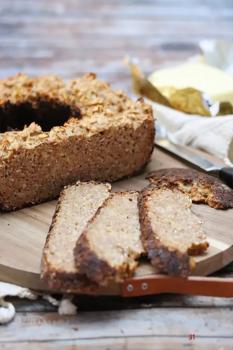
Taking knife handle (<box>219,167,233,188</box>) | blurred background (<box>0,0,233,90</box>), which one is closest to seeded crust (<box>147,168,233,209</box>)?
knife handle (<box>219,167,233,188</box>)

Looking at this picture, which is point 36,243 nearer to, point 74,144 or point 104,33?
point 74,144

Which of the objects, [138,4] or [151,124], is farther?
[138,4]

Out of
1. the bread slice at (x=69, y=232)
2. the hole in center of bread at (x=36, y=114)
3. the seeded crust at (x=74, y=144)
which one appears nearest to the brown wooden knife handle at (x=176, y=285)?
the bread slice at (x=69, y=232)

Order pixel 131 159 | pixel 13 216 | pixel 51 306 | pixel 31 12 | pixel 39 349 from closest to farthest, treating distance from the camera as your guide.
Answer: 1. pixel 39 349
2. pixel 51 306
3. pixel 13 216
4. pixel 131 159
5. pixel 31 12

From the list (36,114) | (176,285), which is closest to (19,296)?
(176,285)

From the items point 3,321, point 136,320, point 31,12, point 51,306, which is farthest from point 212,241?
point 31,12

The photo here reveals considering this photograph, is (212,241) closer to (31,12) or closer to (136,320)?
(136,320)

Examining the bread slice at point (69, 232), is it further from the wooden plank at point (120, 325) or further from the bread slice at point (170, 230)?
the bread slice at point (170, 230)
